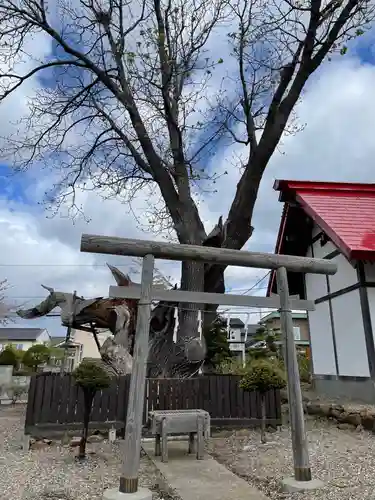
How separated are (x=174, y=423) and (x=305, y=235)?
7633 mm

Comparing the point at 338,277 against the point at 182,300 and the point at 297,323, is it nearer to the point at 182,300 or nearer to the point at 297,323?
the point at 182,300

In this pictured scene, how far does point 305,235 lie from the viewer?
12.0 metres

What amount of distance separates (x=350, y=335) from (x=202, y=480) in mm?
5765

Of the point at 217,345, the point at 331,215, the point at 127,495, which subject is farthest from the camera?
the point at 217,345

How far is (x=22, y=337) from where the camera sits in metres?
41.2

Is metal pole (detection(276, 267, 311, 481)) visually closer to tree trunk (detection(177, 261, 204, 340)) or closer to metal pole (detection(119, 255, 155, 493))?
metal pole (detection(119, 255, 155, 493))

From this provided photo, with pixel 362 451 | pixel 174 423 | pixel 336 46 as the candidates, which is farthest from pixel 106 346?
pixel 336 46

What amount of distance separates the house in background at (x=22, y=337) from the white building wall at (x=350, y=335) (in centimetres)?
3446

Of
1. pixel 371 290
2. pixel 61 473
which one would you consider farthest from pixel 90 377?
pixel 371 290

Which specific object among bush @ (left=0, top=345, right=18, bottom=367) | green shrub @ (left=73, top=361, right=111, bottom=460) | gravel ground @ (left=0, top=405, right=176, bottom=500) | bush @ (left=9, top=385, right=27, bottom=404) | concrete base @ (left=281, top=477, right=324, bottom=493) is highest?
bush @ (left=0, top=345, right=18, bottom=367)

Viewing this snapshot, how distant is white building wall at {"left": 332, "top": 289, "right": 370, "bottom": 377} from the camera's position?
8719 millimetres

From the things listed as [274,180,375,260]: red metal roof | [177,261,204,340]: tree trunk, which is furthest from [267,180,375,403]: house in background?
[177,261,204,340]: tree trunk

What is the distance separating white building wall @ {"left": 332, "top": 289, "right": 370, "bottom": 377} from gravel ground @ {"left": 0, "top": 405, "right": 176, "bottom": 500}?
17.2 ft

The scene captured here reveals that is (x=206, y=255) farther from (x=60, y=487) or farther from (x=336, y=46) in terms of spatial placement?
(x=336, y=46)
